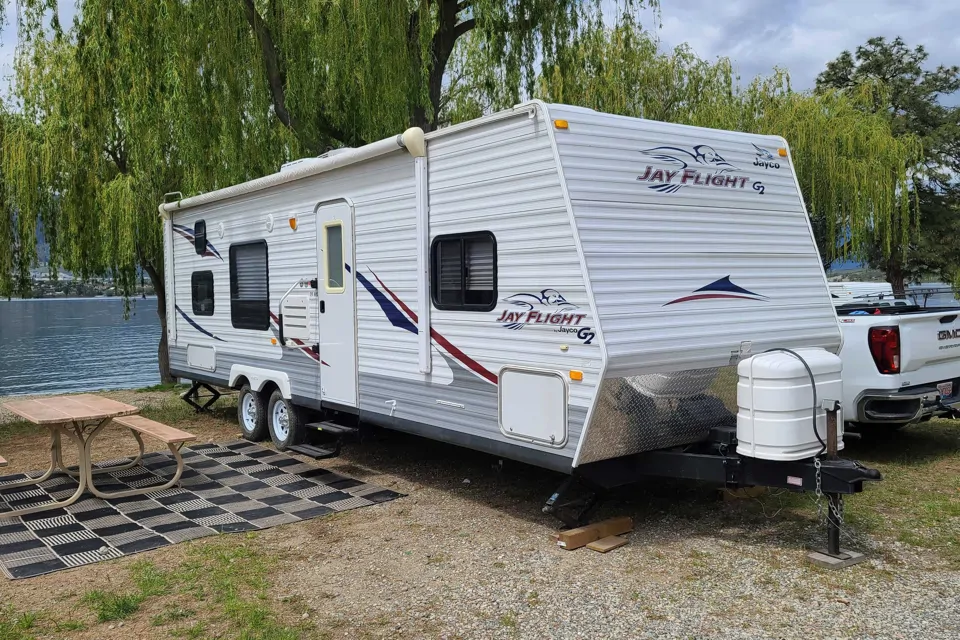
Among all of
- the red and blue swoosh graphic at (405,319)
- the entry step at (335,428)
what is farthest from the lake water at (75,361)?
the red and blue swoosh graphic at (405,319)

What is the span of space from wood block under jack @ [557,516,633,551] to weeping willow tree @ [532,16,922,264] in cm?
1022

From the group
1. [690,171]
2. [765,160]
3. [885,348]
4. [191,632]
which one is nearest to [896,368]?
[885,348]

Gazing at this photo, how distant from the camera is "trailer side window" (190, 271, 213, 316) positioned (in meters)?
9.88

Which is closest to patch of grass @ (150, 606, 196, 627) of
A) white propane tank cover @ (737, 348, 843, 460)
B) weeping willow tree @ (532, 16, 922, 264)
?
white propane tank cover @ (737, 348, 843, 460)

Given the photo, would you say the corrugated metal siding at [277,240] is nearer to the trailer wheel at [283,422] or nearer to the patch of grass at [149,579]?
the trailer wheel at [283,422]

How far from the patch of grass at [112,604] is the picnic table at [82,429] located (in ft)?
7.19

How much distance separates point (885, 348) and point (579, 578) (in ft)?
12.2

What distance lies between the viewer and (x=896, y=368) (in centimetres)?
680

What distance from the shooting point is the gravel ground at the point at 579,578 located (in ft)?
13.6

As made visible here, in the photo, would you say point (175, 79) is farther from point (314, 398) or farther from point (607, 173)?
point (607, 173)

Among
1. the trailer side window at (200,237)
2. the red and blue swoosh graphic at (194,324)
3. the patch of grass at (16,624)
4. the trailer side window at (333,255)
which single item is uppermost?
the trailer side window at (200,237)

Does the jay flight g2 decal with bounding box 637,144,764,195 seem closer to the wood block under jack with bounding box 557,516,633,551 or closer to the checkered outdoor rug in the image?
the wood block under jack with bounding box 557,516,633,551

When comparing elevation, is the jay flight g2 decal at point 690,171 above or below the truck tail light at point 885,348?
above

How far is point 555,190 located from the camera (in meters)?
5.11
